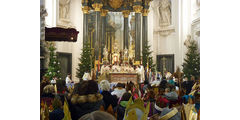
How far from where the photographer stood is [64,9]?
17641 millimetres

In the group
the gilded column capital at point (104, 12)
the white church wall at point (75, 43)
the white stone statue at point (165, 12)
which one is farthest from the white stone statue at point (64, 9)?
the white stone statue at point (165, 12)

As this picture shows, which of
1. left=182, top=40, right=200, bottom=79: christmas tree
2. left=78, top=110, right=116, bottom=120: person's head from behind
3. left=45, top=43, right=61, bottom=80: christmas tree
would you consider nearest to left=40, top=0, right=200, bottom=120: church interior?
left=182, top=40, right=200, bottom=79: christmas tree

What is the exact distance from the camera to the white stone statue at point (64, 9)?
680 inches

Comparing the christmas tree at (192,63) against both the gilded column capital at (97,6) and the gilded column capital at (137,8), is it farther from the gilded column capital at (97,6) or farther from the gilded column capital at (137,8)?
the gilded column capital at (97,6)

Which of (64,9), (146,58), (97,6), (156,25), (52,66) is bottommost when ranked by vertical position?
(52,66)

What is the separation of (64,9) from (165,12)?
334 inches

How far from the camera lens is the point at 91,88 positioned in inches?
119

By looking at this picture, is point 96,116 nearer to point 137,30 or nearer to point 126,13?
point 137,30

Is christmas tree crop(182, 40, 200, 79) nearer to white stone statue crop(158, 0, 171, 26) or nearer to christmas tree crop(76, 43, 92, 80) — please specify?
white stone statue crop(158, 0, 171, 26)

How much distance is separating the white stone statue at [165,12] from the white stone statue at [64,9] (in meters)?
7.92

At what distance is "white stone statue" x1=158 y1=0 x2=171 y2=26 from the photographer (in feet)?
62.0

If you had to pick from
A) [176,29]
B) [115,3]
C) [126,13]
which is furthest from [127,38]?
[176,29]
